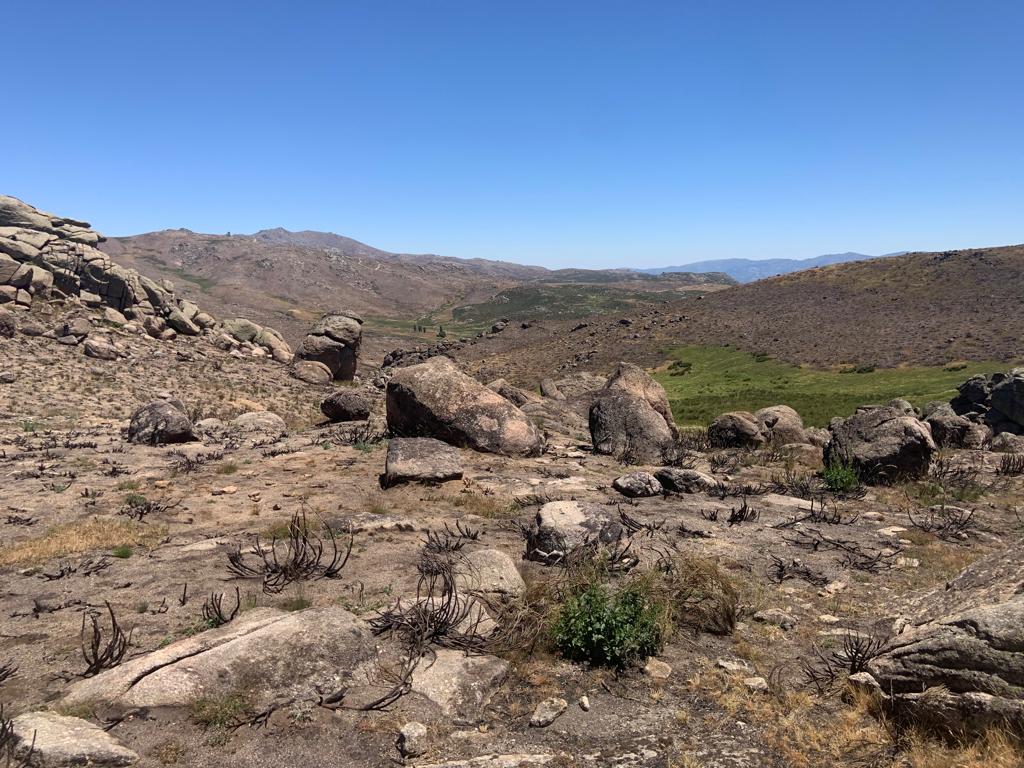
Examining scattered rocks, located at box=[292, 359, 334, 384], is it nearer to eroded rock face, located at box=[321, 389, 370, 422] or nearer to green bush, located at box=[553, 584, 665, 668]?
eroded rock face, located at box=[321, 389, 370, 422]

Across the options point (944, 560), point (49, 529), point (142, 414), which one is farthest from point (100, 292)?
point (944, 560)

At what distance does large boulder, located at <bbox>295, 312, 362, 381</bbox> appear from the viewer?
137 feet

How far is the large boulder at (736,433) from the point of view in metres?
20.0

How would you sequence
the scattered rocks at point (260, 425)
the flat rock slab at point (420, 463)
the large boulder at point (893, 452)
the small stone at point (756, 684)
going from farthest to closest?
the scattered rocks at point (260, 425), the large boulder at point (893, 452), the flat rock slab at point (420, 463), the small stone at point (756, 684)

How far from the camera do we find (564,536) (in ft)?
29.7

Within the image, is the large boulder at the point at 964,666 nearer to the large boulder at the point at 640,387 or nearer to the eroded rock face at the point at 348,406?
the large boulder at the point at 640,387

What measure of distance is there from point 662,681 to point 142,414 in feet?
58.3

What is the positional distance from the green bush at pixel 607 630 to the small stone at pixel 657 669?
10cm

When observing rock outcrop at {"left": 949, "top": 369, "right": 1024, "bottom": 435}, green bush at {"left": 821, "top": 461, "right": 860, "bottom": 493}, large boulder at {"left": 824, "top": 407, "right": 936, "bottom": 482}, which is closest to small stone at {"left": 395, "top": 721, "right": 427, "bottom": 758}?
green bush at {"left": 821, "top": 461, "right": 860, "bottom": 493}

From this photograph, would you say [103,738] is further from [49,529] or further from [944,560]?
[944,560]

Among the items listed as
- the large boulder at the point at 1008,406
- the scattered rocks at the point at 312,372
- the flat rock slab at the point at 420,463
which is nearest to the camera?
the flat rock slab at the point at 420,463

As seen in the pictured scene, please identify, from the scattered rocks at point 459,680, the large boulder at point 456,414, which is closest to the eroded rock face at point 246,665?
the scattered rocks at point 459,680

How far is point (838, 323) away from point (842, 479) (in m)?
63.2

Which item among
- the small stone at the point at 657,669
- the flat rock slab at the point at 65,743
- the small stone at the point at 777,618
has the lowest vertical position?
the small stone at the point at 777,618
